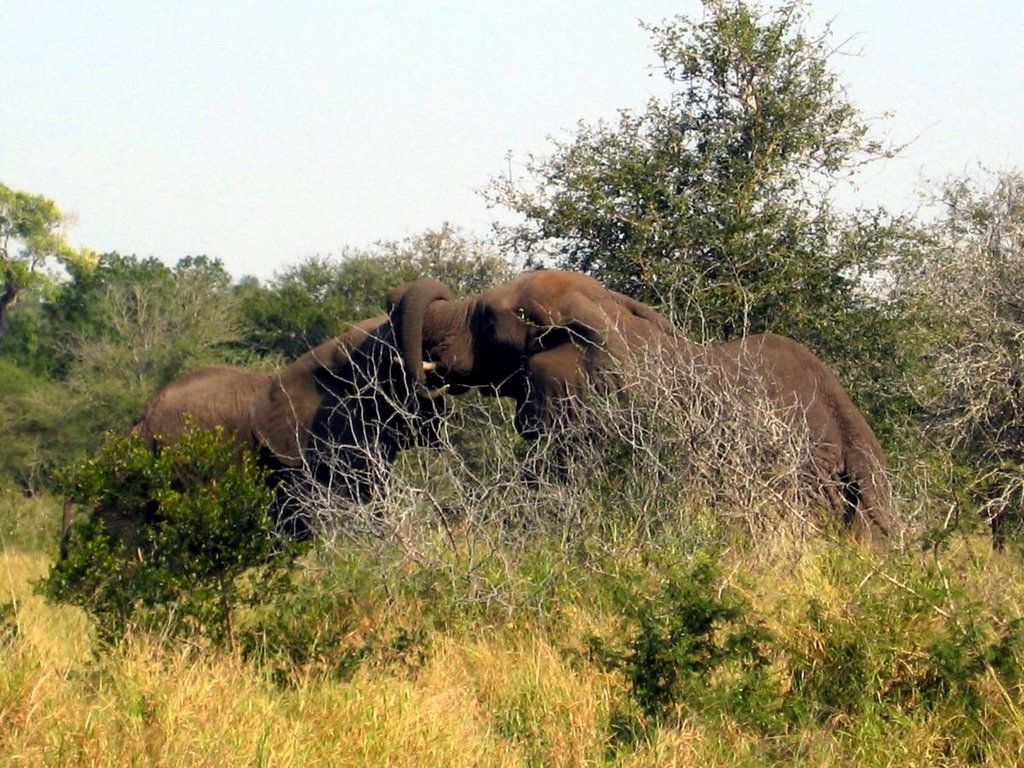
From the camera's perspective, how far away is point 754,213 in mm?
10859

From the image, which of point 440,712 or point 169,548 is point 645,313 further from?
point 440,712

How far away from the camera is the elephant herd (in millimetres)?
8984

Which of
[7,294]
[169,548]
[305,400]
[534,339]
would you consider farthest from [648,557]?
[7,294]

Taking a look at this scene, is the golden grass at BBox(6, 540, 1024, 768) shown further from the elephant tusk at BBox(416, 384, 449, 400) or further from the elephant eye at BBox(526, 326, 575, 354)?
the elephant tusk at BBox(416, 384, 449, 400)

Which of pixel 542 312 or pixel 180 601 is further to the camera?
pixel 542 312

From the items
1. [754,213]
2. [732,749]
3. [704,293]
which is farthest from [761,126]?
[732,749]

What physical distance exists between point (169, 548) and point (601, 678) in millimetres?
2085

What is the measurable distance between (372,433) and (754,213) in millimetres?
3084

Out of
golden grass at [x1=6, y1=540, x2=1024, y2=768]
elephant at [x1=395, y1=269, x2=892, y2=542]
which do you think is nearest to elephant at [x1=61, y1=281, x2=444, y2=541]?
elephant at [x1=395, y1=269, x2=892, y2=542]

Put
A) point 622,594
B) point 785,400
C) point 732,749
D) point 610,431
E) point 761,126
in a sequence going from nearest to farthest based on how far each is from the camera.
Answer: point 732,749
point 622,594
point 610,431
point 785,400
point 761,126

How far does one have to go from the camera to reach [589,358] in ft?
32.0

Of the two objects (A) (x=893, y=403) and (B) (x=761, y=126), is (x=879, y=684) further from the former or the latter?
(B) (x=761, y=126)

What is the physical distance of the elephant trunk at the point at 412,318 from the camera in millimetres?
10773

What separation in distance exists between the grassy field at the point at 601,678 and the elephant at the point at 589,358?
6.41ft
